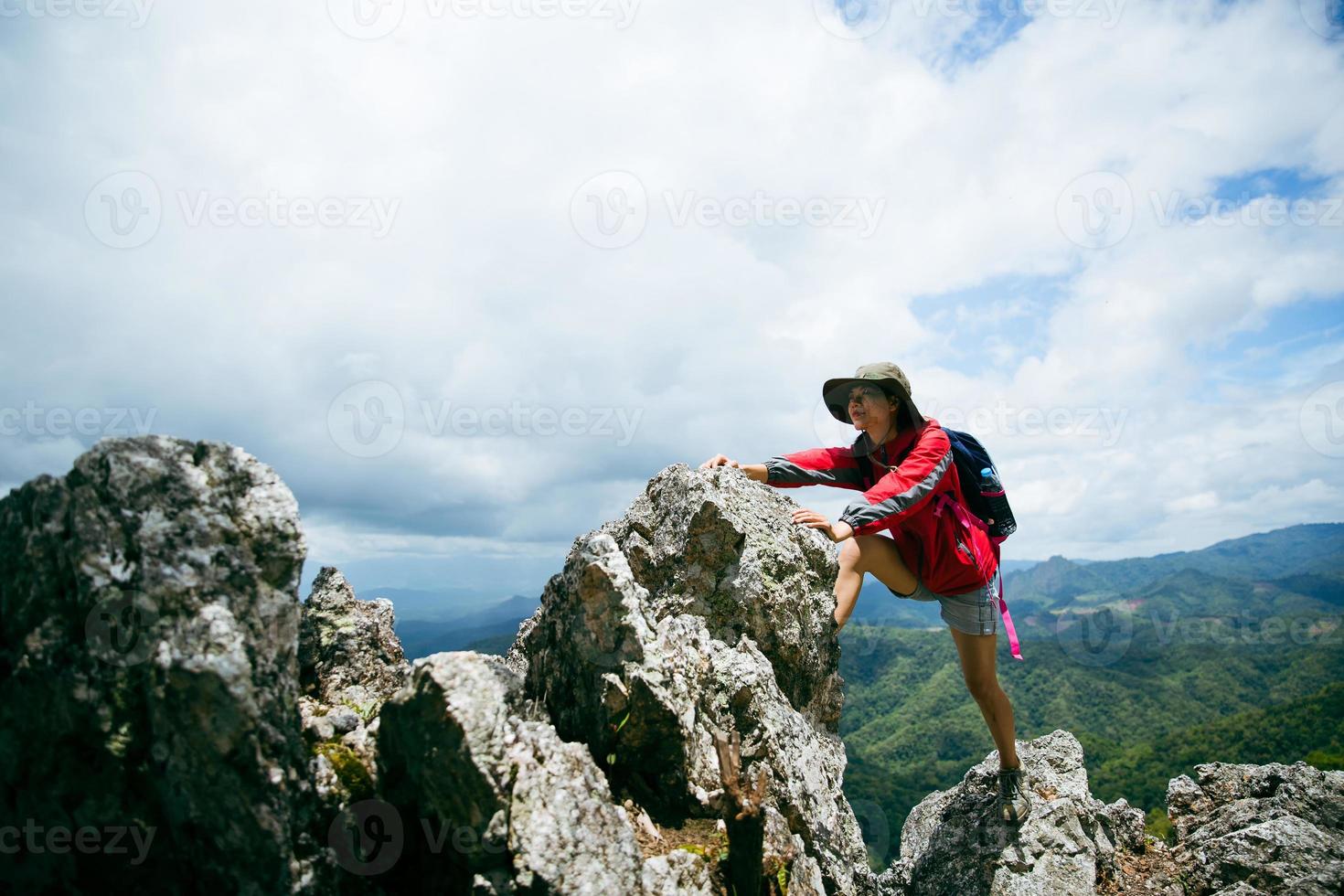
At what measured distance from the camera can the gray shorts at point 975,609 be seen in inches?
398

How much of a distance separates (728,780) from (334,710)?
4.58 metres

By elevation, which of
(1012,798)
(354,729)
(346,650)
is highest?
(346,650)

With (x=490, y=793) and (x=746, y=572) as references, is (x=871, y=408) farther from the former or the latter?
(x=490, y=793)

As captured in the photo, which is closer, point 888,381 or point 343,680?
point 343,680

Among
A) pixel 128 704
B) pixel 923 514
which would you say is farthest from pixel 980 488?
pixel 128 704

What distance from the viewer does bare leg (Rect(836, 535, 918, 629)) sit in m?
10.3

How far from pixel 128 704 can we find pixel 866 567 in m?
9.07

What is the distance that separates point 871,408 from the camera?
34.1 feet

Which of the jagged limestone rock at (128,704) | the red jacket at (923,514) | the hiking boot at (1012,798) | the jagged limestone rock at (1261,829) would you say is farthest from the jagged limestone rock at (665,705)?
the jagged limestone rock at (1261,829)

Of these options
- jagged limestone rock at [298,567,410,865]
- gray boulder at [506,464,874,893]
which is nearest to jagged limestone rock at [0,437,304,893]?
jagged limestone rock at [298,567,410,865]

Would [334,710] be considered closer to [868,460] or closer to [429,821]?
[429,821]

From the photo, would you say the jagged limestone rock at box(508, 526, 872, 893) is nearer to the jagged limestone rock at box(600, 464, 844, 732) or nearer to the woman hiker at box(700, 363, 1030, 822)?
the jagged limestone rock at box(600, 464, 844, 732)

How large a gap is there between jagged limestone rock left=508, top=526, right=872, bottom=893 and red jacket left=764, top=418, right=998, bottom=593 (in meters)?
2.75

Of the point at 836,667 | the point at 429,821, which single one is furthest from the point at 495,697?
the point at 836,667
